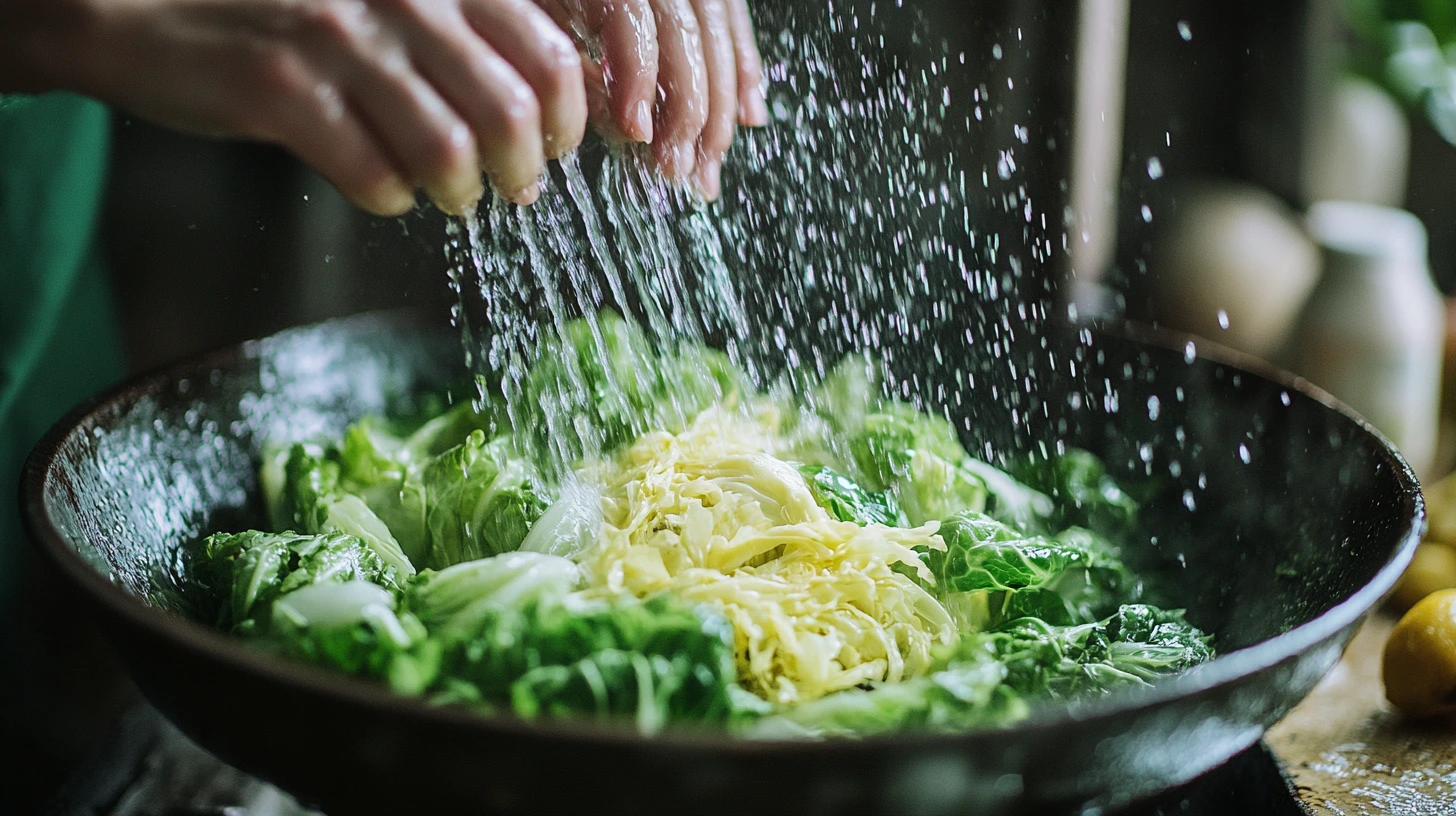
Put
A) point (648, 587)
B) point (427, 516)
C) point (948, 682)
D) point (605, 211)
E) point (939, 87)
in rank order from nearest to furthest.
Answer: point (948, 682), point (648, 587), point (427, 516), point (605, 211), point (939, 87)

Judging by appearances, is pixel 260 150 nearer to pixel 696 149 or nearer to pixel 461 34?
pixel 696 149

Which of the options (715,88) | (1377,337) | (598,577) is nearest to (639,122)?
(715,88)

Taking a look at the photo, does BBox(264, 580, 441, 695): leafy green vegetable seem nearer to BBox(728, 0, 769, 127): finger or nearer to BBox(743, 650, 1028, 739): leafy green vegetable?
BBox(743, 650, 1028, 739): leafy green vegetable

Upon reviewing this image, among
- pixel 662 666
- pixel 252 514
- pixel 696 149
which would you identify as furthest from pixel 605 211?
pixel 662 666

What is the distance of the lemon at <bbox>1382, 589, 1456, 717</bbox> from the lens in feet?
3.79

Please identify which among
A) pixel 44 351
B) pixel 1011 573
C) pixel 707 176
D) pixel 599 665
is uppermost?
pixel 707 176

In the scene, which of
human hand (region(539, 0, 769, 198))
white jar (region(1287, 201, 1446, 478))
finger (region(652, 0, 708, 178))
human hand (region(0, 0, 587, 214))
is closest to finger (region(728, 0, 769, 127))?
human hand (region(539, 0, 769, 198))

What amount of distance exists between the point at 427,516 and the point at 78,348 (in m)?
1.02

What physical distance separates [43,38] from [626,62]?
47cm

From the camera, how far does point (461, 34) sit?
77 cm

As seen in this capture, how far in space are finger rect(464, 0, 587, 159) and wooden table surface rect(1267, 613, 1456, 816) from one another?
911 mm

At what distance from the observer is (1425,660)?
45.8 inches

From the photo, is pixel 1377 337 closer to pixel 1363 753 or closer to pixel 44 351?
pixel 1363 753

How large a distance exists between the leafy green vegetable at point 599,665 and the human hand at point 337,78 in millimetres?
310
